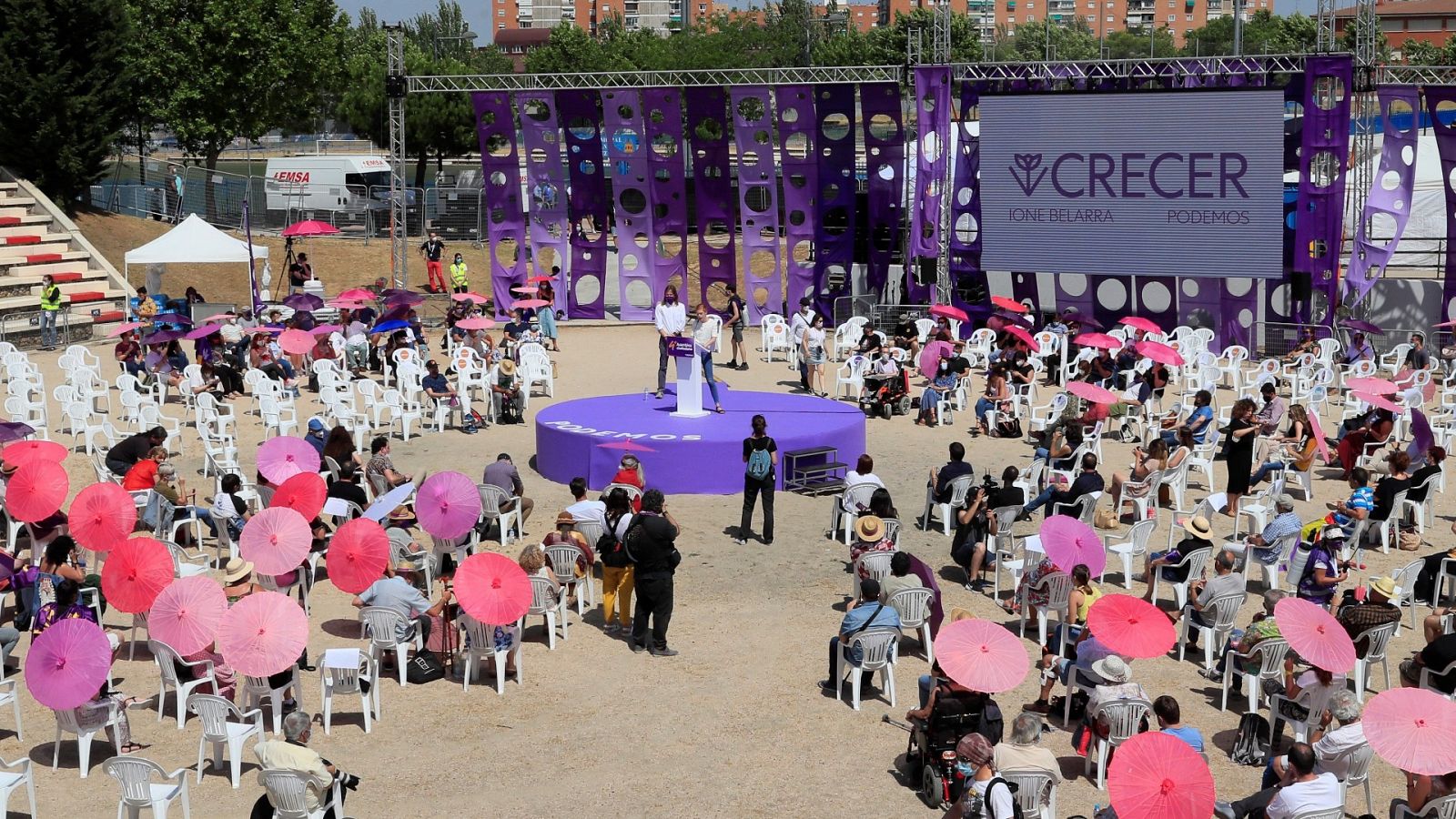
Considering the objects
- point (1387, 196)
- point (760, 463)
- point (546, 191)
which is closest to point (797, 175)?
point (546, 191)

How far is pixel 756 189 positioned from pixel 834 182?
1.70m

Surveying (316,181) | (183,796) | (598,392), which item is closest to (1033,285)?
(598,392)

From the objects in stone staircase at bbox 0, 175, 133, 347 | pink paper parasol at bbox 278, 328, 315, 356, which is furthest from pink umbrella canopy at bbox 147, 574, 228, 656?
stone staircase at bbox 0, 175, 133, 347

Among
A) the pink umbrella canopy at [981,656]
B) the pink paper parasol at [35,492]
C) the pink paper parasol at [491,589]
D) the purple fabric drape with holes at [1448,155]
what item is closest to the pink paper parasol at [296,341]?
the pink paper parasol at [35,492]

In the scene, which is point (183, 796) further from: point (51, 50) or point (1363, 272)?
point (51, 50)

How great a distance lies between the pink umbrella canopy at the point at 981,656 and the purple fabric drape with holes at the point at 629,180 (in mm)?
19803

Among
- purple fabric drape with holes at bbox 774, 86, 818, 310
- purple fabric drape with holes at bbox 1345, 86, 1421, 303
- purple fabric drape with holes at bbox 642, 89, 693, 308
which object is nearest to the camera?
purple fabric drape with holes at bbox 1345, 86, 1421, 303

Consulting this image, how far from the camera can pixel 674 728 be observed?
10453 mm

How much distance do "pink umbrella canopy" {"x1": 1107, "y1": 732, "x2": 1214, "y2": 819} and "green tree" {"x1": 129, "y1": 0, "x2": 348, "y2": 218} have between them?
35.0 meters

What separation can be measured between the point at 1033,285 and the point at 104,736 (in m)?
19.9

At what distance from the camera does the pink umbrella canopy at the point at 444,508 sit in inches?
475

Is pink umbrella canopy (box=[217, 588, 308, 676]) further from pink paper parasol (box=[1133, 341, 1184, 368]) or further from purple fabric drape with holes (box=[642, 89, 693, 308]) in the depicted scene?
purple fabric drape with holes (box=[642, 89, 693, 308])

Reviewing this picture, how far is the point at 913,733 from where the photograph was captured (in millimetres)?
9578

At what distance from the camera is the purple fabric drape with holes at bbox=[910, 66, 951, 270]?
88.1 feet
